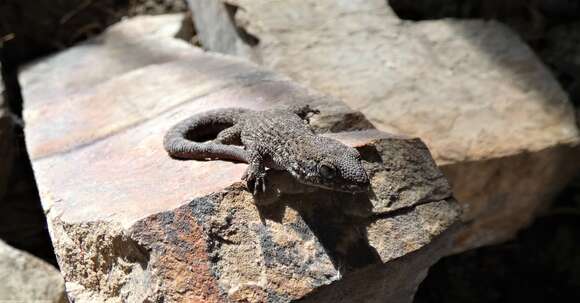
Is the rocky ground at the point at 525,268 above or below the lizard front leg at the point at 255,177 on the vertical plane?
below

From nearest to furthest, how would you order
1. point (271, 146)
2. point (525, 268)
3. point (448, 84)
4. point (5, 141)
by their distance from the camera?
point (271, 146)
point (5, 141)
point (448, 84)
point (525, 268)

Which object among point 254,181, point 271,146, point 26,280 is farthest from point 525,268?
point 26,280

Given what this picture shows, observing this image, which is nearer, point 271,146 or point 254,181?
point 254,181

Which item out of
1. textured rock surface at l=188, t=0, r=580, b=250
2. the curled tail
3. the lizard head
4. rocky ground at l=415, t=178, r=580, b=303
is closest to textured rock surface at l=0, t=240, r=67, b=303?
the curled tail

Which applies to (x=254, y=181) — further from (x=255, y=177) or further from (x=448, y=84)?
(x=448, y=84)

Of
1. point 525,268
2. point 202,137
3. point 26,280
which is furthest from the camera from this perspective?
point 525,268

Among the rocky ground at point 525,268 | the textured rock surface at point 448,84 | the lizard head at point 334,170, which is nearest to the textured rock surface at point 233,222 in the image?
the lizard head at point 334,170

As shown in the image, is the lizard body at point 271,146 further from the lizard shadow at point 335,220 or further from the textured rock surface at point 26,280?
the textured rock surface at point 26,280
